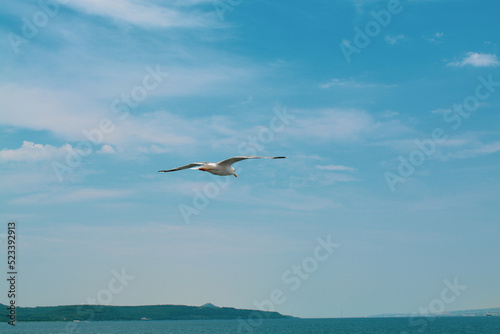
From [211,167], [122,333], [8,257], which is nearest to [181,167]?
[211,167]

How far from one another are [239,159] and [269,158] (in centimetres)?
216

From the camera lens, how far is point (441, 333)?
469 feet

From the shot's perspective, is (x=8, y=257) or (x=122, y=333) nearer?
(x=8, y=257)

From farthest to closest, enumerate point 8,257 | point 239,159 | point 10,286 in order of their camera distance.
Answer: point 10,286 < point 8,257 < point 239,159

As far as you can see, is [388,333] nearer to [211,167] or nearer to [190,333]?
[190,333]

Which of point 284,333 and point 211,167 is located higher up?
point 211,167

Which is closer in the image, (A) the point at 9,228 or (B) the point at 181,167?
(B) the point at 181,167

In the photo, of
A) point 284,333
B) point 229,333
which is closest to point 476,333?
point 284,333

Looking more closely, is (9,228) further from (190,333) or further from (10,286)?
(190,333)

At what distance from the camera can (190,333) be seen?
156 m

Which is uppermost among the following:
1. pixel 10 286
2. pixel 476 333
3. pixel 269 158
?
pixel 269 158

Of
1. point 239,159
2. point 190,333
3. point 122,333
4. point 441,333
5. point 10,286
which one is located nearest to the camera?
point 239,159

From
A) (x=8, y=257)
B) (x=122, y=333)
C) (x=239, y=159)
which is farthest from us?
(x=122, y=333)

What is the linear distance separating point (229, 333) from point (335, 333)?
107 feet
